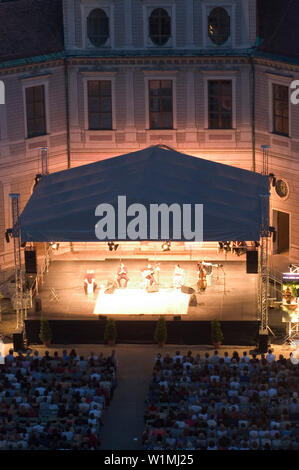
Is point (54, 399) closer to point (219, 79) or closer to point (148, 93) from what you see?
point (148, 93)

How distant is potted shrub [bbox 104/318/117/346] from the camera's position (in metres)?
50.5

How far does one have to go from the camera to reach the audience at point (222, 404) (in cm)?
3838

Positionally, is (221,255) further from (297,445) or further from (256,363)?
(297,445)

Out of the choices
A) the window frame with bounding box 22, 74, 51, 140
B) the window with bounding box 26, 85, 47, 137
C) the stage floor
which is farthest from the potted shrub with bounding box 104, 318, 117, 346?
the window with bounding box 26, 85, 47, 137

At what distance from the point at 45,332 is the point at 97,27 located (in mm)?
15367

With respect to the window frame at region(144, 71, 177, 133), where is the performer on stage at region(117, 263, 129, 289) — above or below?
below

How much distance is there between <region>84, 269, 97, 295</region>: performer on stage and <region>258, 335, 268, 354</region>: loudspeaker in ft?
26.8

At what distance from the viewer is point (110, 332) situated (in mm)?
50594

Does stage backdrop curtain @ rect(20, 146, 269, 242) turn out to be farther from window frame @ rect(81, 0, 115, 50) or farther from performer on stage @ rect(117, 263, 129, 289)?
window frame @ rect(81, 0, 115, 50)

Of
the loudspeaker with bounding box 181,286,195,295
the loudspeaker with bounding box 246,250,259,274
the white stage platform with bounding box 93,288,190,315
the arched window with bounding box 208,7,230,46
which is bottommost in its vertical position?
the white stage platform with bounding box 93,288,190,315

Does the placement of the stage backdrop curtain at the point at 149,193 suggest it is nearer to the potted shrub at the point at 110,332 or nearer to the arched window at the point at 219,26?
the potted shrub at the point at 110,332

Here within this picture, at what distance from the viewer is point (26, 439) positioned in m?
38.6

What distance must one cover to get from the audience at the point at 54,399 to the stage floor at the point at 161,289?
15.7 feet

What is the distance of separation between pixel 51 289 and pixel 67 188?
448 centimetres
